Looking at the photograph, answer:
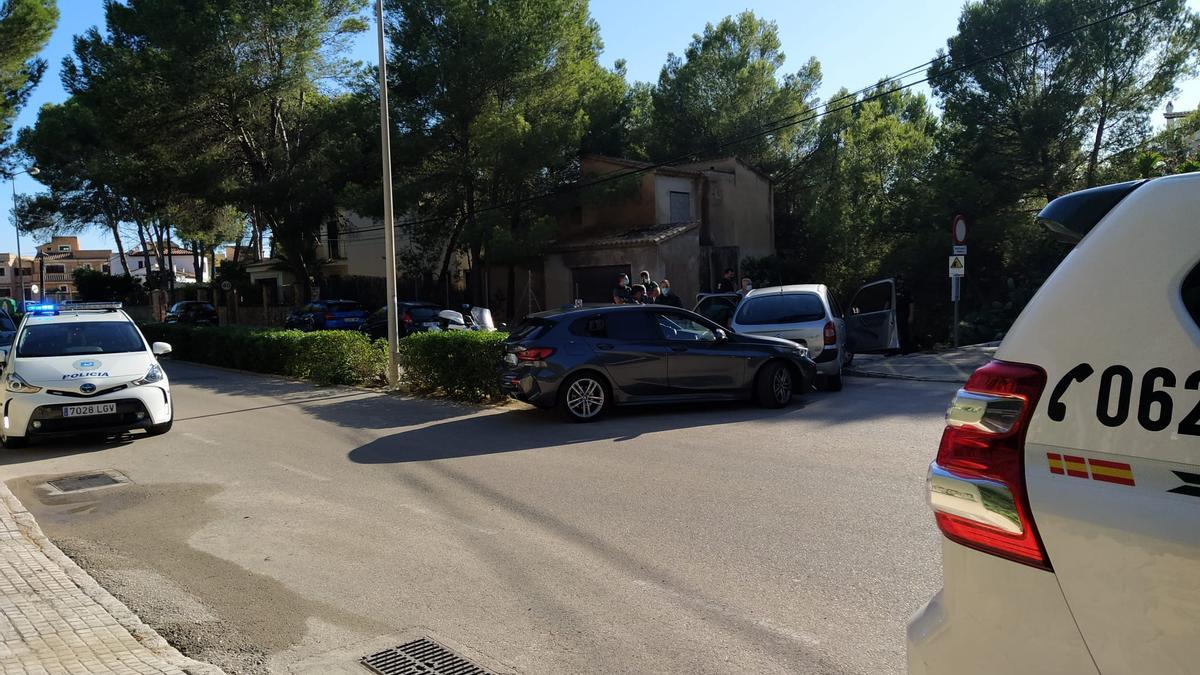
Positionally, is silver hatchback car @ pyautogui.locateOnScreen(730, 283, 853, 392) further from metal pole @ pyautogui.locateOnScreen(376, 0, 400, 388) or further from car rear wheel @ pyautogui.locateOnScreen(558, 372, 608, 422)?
metal pole @ pyautogui.locateOnScreen(376, 0, 400, 388)

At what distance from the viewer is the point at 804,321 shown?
13781mm

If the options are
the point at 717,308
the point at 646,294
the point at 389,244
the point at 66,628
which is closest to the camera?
the point at 66,628

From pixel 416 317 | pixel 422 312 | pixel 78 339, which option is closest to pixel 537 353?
pixel 78 339

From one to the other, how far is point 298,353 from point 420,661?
14573 millimetres

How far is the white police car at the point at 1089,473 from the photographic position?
1782mm

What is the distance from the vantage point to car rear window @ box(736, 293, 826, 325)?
13984mm

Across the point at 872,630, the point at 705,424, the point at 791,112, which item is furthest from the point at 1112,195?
the point at 791,112

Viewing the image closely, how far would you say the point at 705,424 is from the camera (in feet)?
34.4

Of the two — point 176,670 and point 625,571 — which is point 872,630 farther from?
point 176,670

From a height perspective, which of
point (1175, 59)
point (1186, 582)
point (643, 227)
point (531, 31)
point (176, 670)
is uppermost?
point (531, 31)

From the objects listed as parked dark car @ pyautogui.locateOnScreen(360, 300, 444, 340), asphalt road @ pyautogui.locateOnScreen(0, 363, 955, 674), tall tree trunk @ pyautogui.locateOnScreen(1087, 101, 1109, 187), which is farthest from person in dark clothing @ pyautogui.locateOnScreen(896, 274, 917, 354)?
parked dark car @ pyautogui.locateOnScreen(360, 300, 444, 340)

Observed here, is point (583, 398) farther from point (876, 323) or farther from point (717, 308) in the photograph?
point (876, 323)

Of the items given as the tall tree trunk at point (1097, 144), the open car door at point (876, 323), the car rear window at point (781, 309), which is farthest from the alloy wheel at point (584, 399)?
the tall tree trunk at point (1097, 144)

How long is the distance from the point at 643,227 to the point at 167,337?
1585cm
